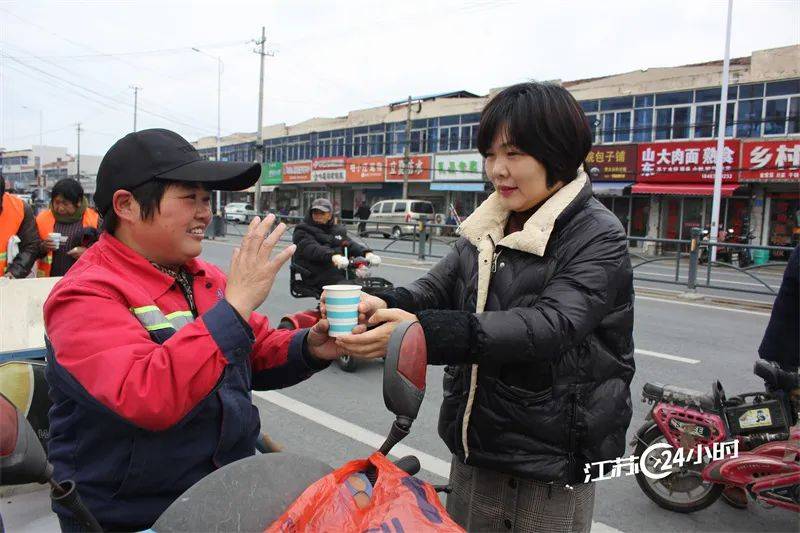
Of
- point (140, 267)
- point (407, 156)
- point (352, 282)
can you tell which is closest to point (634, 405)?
point (352, 282)

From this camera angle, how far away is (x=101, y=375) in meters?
1.38

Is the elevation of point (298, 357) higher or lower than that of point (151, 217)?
lower

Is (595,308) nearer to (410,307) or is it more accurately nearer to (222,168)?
(410,307)

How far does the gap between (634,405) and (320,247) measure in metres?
3.82

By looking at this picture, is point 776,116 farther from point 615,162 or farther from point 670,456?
point 670,456

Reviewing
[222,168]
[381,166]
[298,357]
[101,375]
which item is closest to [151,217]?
[222,168]

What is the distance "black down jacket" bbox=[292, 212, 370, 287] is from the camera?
7.13m

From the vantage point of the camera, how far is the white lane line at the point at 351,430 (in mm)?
4062

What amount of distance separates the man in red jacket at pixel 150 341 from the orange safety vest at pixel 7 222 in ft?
12.9

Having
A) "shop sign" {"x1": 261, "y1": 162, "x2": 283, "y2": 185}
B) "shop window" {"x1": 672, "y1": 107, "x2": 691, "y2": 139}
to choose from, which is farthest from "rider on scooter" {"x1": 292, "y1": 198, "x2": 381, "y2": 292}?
"shop sign" {"x1": 261, "y1": 162, "x2": 283, "y2": 185}

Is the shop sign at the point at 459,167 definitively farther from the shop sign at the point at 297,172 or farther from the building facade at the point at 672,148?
the shop sign at the point at 297,172

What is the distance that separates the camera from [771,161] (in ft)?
70.4

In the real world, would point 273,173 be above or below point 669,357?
above

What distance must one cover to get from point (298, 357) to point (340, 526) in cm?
90
